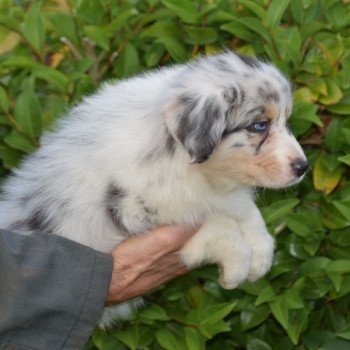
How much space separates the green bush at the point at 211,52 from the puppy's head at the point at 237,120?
0.50m

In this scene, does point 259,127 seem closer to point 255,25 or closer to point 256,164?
point 256,164

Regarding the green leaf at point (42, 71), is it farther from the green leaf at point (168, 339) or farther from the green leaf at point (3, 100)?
the green leaf at point (168, 339)

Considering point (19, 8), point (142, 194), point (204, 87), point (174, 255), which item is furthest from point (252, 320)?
point (19, 8)

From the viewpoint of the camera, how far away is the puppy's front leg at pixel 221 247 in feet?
11.2

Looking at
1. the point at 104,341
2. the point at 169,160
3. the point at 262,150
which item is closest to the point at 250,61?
the point at 262,150

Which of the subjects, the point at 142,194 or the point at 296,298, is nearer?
the point at 142,194

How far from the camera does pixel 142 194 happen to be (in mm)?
3221

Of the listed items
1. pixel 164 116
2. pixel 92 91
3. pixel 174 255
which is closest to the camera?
pixel 164 116

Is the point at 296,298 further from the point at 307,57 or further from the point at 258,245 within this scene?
the point at 307,57

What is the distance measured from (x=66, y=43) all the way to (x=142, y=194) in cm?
98

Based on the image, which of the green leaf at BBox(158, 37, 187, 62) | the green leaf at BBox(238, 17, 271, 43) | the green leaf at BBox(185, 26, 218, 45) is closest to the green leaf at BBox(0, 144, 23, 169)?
the green leaf at BBox(158, 37, 187, 62)

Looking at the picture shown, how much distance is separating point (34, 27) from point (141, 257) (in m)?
1.10

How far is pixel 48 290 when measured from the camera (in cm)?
294

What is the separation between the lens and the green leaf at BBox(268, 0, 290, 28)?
3713 millimetres
